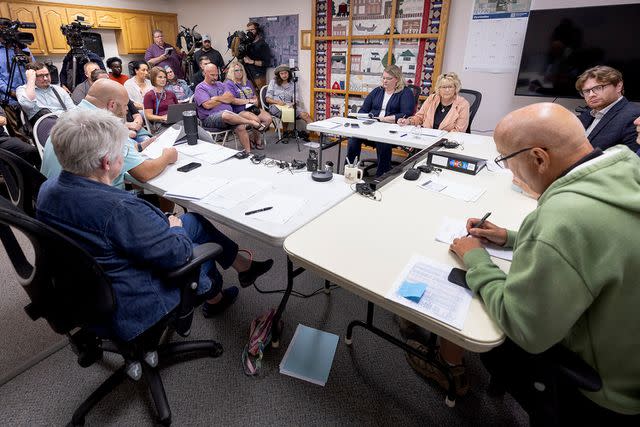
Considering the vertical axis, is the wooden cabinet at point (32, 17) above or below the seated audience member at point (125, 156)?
above

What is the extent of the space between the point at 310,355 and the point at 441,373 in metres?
0.61

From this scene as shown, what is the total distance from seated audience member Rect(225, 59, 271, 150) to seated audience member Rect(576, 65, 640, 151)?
3706 millimetres

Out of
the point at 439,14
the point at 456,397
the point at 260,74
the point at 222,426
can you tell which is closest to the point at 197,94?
the point at 260,74

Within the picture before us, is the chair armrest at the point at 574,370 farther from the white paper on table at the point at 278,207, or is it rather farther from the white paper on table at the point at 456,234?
the white paper on table at the point at 278,207

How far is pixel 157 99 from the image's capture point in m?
4.13

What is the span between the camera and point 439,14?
407cm

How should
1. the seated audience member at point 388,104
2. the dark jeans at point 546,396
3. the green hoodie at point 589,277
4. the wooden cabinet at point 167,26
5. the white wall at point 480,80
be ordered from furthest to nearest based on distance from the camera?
1. the wooden cabinet at point 167,26
2. the white wall at point 480,80
3. the seated audience member at point 388,104
4. the dark jeans at point 546,396
5. the green hoodie at point 589,277

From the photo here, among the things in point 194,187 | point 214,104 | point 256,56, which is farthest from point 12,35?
point 194,187

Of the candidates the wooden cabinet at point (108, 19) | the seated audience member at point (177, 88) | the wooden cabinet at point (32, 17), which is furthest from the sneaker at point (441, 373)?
the wooden cabinet at point (108, 19)

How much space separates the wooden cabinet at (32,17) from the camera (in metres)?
5.12

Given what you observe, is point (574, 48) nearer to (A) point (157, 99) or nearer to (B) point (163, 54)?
(A) point (157, 99)

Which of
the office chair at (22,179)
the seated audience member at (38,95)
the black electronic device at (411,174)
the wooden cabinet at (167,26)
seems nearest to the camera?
the office chair at (22,179)

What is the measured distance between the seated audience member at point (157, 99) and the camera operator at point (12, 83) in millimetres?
1187

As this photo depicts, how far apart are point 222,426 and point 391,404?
0.70 meters
